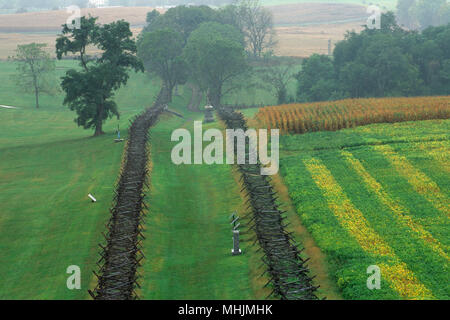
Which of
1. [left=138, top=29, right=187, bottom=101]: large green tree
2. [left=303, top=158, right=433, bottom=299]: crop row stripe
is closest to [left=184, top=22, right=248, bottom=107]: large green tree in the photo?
[left=138, top=29, right=187, bottom=101]: large green tree

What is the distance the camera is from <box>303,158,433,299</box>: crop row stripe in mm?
28281

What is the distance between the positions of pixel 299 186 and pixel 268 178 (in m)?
3.15

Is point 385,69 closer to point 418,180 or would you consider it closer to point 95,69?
point 95,69

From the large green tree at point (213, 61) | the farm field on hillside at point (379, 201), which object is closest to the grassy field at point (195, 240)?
the farm field on hillside at point (379, 201)

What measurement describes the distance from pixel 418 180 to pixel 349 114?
865 inches

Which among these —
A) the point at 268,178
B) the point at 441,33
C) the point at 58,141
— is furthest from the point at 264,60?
the point at 268,178

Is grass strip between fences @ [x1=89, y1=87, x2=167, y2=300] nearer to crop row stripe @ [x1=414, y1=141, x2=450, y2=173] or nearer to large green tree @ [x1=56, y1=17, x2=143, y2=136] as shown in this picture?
large green tree @ [x1=56, y1=17, x2=143, y2=136]

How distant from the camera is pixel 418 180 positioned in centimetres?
4481

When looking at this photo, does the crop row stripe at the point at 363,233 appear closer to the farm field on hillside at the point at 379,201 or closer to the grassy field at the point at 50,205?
the farm field on hillside at the point at 379,201

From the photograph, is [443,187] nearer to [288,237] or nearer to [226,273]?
[288,237]

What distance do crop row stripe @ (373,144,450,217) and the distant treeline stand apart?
45695mm

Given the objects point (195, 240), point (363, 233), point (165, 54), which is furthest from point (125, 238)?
point (165, 54)

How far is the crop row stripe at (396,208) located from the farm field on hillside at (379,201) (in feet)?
0.16
